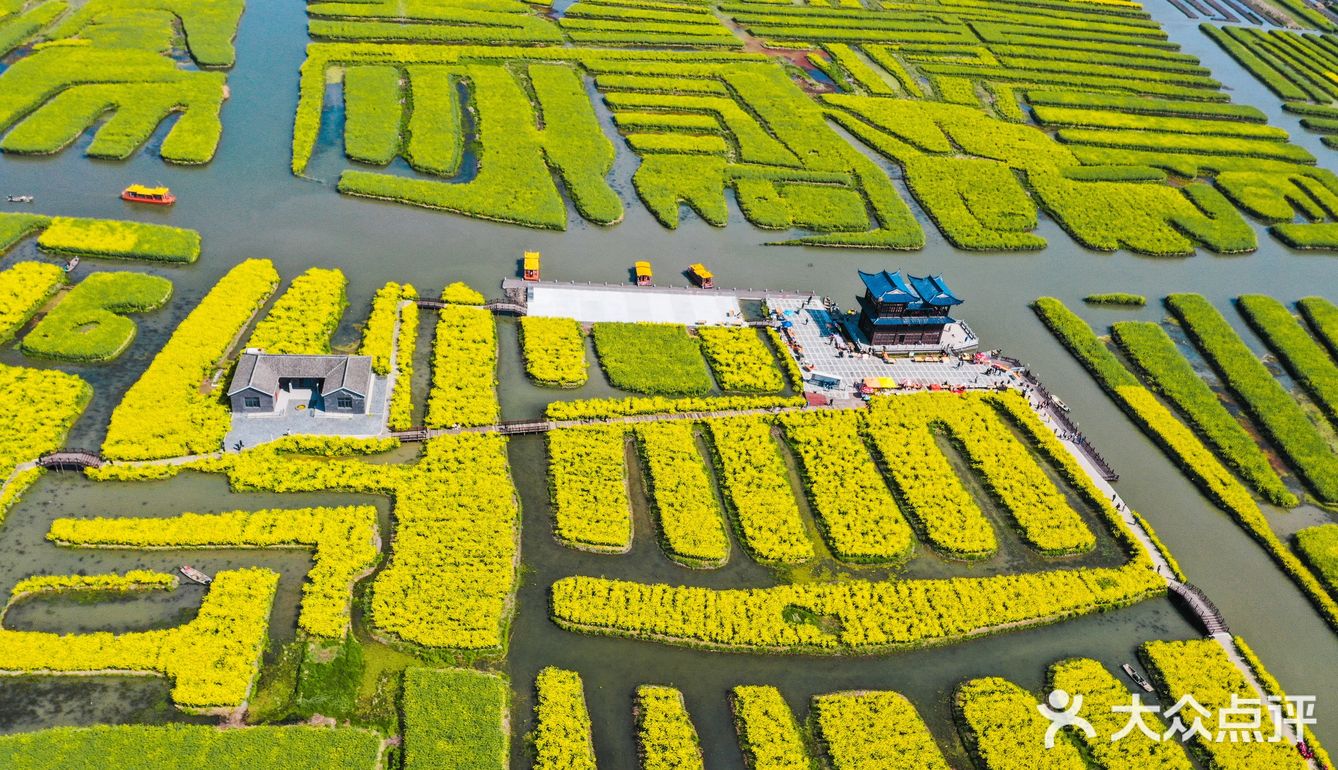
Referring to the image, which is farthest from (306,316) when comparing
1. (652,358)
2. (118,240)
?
(652,358)

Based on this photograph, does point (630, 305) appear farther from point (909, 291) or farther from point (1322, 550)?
point (1322, 550)

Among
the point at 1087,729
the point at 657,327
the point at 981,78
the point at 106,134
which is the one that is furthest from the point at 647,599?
the point at 981,78

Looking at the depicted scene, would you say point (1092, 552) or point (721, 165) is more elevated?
point (721, 165)

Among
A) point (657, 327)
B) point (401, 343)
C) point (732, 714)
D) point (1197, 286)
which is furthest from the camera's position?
point (1197, 286)

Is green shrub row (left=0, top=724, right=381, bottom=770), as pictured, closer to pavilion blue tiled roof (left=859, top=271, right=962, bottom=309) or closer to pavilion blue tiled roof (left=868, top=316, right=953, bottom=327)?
pavilion blue tiled roof (left=868, top=316, right=953, bottom=327)

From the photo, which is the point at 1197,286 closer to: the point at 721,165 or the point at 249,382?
the point at 721,165

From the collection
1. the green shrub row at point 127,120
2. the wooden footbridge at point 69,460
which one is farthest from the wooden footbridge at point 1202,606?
the green shrub row at point 127,120
